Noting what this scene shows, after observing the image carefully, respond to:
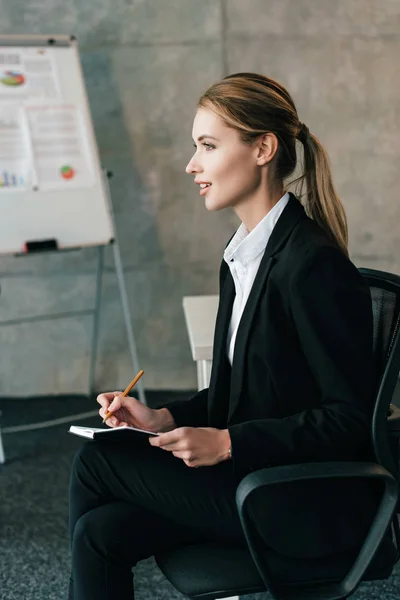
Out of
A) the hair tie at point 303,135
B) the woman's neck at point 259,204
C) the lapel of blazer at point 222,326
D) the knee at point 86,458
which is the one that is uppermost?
the hair tie at point 303,135

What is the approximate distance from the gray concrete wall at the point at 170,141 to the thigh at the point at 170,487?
257 cm

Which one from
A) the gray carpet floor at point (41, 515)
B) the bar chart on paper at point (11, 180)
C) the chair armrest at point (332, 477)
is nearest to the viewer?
the chair armrest at point (332, 477)

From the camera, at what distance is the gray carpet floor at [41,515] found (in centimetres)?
212

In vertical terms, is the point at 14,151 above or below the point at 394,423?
above

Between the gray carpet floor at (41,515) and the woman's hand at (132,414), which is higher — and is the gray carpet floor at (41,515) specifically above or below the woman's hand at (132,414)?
below

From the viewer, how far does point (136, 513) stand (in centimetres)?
128

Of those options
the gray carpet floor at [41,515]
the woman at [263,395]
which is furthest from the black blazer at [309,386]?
the gray carpet floor at [41,515]

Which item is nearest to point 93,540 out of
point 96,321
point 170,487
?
point 170,487

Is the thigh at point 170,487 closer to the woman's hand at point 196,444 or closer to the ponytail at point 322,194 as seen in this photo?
the woman's hand at point 196,444

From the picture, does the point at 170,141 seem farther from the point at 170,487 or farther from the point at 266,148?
the point at 170,487

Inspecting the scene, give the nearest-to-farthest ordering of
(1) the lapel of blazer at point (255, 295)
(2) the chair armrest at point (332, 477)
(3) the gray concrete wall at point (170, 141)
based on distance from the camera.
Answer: (2) the chair armrest at point (332, 477)
(1) the lapel of blazer at point (255, 295)
(3) the gray concrete wall at point (170, 141)

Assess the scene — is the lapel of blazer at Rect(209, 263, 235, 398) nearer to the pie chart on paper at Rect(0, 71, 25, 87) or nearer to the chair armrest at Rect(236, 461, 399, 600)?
Result: the chair armrest at Rect(236, 461, 399, 600)

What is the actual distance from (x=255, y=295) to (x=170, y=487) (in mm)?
367

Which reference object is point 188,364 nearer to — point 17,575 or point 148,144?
point 148,144
